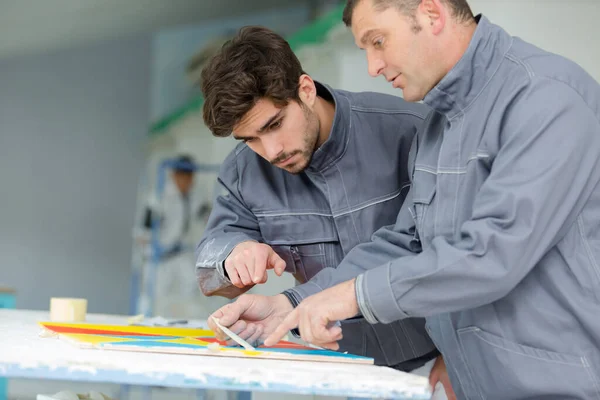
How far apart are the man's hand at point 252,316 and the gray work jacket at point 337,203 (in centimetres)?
21

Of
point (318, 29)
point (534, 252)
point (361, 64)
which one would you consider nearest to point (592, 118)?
point (534, 252)

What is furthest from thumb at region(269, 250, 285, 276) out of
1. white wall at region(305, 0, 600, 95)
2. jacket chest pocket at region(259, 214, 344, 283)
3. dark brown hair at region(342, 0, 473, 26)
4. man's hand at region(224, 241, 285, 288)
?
white wall at region(305, 0, 600, 95)

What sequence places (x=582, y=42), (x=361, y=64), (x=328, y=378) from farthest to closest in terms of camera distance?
1. (x=361, y=64)
2. (x=582, y=42)
3. (x=328, y=378)

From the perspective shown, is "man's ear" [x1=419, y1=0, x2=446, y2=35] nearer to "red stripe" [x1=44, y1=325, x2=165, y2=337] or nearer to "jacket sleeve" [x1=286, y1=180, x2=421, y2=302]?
"jacket sleeve" [x1=286, y1=180, x2=421, y2=302]

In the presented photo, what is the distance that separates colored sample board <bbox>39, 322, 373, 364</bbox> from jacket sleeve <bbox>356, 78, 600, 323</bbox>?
0.48 ft

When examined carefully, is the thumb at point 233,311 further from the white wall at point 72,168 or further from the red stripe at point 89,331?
the white wall at point 72,168

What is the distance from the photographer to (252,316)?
1.62 m

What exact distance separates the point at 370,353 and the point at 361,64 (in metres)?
1.87

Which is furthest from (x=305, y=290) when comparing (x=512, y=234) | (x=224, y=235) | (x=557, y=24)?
(x=557, y=24)

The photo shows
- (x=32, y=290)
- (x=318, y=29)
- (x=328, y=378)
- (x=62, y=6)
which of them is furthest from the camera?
(x=32, y=290)

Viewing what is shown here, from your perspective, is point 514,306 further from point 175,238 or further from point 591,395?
point 175,238

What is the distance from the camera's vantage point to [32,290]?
916cm

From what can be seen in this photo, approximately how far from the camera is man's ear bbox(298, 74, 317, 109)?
1889 millimetres

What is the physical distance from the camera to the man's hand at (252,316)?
1.53 m
